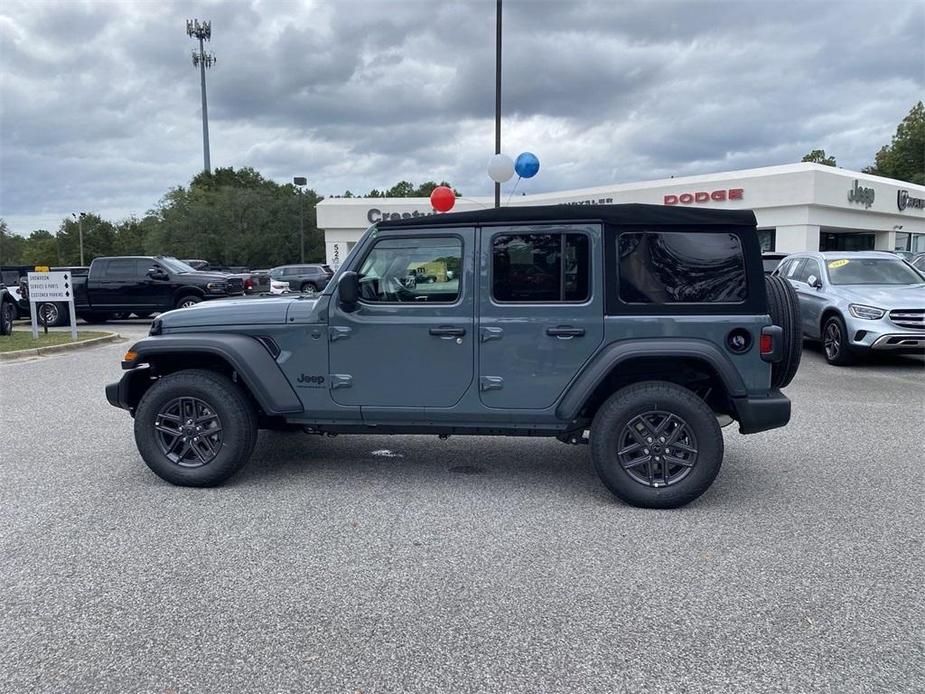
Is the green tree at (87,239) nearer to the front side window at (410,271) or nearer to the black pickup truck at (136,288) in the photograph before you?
the black pickup truck at (136,288)

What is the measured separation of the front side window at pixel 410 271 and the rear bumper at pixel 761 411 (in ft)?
6.62

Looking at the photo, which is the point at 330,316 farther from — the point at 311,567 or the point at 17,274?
the point at 17,274

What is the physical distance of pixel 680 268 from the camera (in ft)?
14.1

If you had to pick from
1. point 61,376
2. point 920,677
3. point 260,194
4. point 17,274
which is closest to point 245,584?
point 920,677

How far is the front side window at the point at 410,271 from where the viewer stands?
14.7 ft

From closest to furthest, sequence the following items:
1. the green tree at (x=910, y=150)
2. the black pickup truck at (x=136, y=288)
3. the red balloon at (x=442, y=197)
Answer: the red balloon at (x=442, y=197)
the black pickup truck at (x=136, y=288)
the green tree at (x=910, y=150)

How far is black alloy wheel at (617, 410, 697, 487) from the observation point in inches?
167

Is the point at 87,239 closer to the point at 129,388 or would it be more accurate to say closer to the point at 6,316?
the point at 6,316

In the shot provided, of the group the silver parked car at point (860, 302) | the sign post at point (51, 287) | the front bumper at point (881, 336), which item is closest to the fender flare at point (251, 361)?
the front bumper at point (881, 336)

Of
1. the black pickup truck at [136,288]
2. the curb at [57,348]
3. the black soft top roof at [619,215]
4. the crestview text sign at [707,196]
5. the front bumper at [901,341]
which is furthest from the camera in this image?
the crestview text sign at [707,196]

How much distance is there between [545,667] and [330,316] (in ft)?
8.83

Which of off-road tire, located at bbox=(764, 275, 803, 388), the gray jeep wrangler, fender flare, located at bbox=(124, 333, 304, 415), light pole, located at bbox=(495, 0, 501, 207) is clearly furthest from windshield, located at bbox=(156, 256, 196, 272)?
off-road tire, located at bbox=(764, 275, 803, 388)

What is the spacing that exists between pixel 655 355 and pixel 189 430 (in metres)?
3.24

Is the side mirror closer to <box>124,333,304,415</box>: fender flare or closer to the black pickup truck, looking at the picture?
<box>124,333,304,415</box>: fender flare
